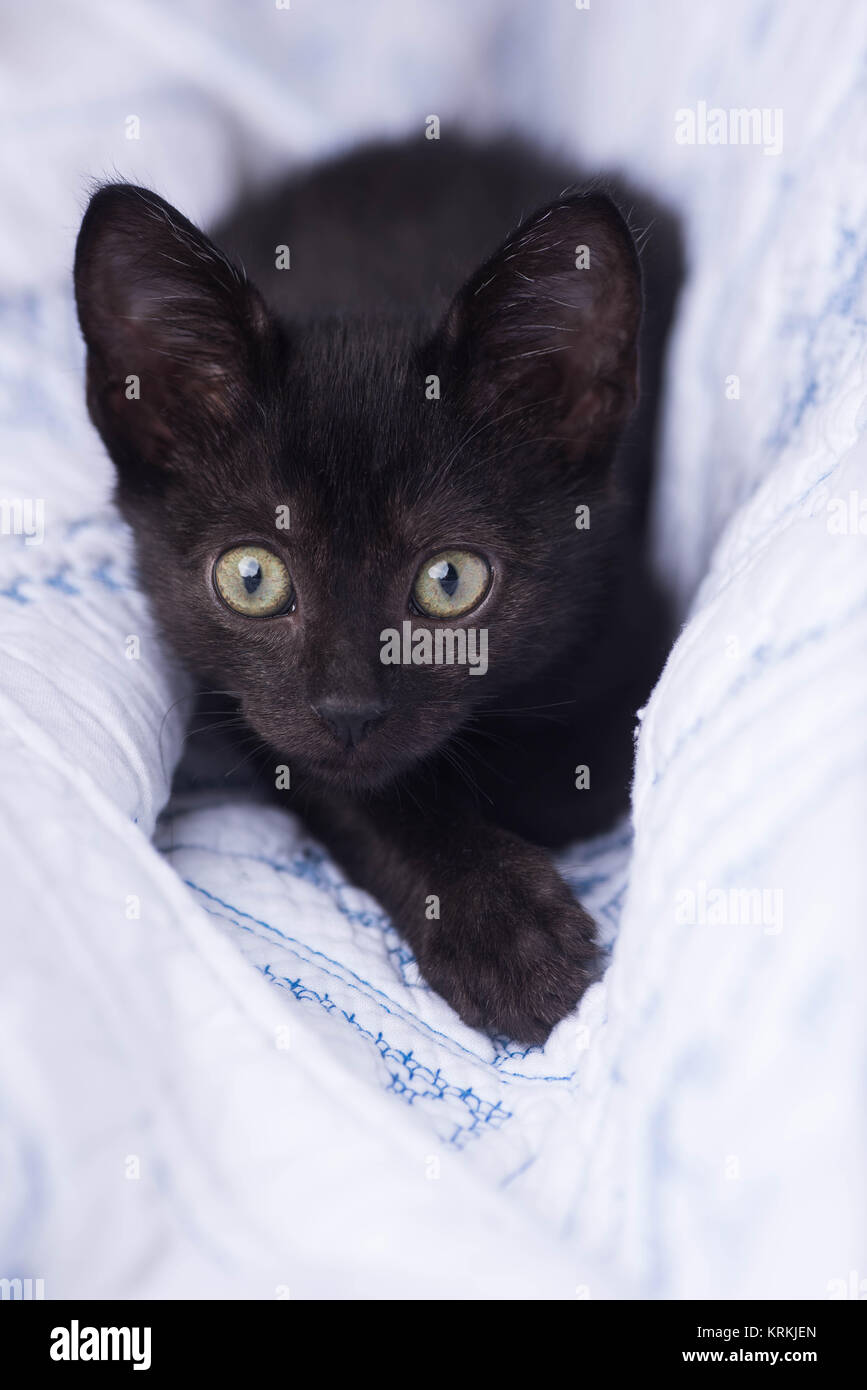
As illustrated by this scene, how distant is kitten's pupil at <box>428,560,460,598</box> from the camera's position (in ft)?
3.56

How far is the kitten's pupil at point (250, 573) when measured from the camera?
1.09 meters

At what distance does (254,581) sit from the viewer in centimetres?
109

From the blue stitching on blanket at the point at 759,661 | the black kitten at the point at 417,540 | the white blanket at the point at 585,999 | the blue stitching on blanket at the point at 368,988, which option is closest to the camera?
the white blanket at the point at 585,999

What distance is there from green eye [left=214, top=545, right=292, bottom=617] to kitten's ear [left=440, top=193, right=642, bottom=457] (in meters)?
0.24

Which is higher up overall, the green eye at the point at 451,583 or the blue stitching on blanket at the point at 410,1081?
the green eye at the point at 451,583

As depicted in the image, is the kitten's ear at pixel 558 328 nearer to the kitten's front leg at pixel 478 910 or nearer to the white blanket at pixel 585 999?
the white blanket at pixel 585 999

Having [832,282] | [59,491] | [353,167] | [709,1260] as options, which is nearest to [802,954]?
[709,1260]

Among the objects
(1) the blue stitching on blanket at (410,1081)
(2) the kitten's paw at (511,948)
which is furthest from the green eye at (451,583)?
(1) the blue stitching on blanket at (410,1081)

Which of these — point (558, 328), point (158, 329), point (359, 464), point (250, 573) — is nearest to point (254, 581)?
point (250, 573)

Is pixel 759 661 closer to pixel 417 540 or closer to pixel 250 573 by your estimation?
pixel 417 540

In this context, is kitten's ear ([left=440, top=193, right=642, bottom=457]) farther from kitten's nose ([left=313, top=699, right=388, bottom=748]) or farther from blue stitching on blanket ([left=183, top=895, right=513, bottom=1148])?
blue stitching on blanket ([left=183, top=895, right=513, bottom=1148])

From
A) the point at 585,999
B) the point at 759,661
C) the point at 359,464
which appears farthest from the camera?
the point at 359,464

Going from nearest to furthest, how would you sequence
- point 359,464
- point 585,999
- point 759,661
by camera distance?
point 759,661
point 585,999
point 359,464

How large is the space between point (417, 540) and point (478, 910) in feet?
1.08
